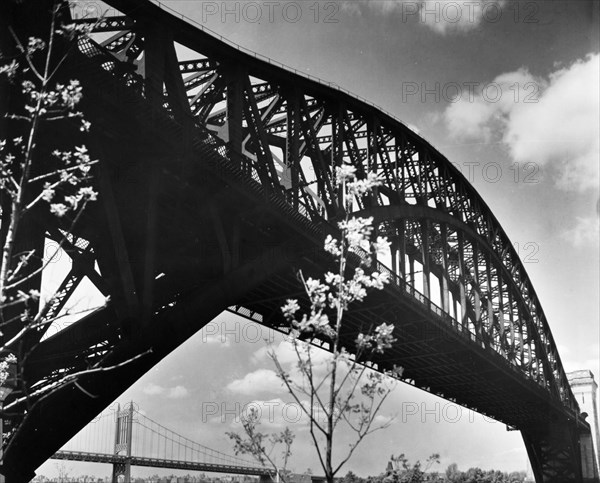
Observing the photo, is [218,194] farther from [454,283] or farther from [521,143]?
[454,283]

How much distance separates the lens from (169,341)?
20.5 metres

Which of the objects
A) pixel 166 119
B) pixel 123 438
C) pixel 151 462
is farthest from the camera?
pixel 123 438

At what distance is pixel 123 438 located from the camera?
11588cm

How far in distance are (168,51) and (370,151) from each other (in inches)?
797

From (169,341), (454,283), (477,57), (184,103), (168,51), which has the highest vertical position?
(477,57)

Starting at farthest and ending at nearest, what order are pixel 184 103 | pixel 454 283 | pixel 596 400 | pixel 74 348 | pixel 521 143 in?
pixel 596 400, pixel 454 283, pixel 521 143, pixel 74 348, pixel 184 103

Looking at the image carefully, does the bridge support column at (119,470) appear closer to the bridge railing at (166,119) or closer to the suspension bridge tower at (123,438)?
the suspension bridge tower at (123,438)

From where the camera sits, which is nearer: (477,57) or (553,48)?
(553,48)

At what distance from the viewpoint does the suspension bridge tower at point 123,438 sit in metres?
105

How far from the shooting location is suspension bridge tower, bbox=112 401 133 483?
105m

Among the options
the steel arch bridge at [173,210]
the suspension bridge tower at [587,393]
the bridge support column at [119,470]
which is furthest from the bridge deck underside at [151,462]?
the steel arch bridge at [173,210]

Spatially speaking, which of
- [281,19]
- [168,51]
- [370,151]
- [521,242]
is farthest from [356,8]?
[521,242]

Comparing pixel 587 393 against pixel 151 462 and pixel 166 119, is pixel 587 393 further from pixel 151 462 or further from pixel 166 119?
pixel 166 119

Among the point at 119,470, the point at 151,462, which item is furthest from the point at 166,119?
the point at 119,470
